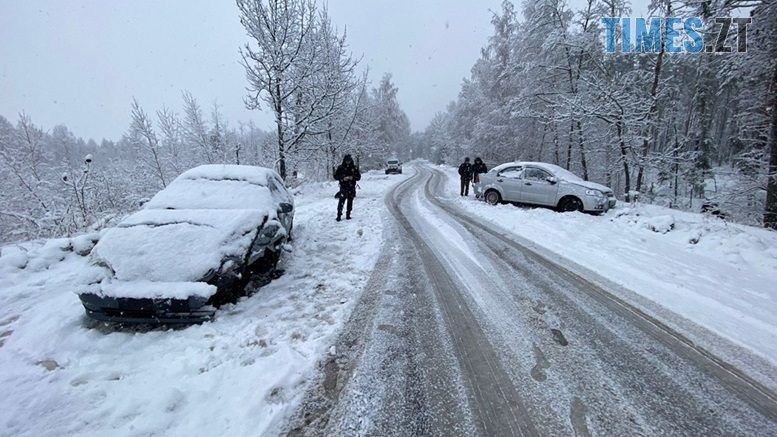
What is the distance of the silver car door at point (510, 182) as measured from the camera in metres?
10.8

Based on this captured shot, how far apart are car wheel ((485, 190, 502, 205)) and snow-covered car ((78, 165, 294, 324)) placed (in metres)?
8.70

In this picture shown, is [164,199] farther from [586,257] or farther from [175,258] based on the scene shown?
[586,257]

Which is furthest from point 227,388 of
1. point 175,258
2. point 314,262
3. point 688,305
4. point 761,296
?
point 761,296

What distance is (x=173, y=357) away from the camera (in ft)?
9.20

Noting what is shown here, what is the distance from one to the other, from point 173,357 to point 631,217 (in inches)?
392

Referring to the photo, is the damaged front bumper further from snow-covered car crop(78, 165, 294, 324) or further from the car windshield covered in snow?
the car windshield covered in snow

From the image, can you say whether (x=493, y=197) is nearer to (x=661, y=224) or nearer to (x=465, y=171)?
(x=465, y=171)

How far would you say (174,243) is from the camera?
360cm

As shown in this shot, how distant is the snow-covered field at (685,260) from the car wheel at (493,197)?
264 centimetres

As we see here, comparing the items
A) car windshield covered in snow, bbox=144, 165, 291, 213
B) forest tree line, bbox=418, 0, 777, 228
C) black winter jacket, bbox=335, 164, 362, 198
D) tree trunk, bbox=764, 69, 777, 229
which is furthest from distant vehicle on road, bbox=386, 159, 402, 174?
car windshield covered in snow, bbox=144, 165, 291, 213

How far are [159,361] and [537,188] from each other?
10560 millimetres

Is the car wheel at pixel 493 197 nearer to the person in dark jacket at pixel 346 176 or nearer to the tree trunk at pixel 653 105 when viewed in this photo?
the person in dark jacket at pixel 346 176

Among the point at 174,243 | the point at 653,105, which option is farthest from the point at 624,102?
the point at 174,243

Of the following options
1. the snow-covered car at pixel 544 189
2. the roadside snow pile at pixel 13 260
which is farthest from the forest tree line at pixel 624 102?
the roadside snow pile at pixel 13 260
